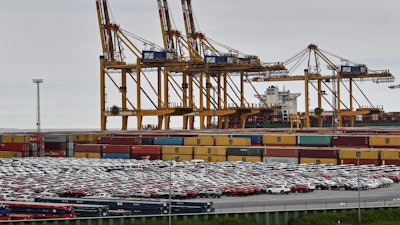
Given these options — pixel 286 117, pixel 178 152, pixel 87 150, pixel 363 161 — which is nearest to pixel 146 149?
pixel 178 152

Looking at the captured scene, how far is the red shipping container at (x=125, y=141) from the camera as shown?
91.2 m

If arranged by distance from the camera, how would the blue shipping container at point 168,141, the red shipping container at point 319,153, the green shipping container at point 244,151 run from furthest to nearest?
the blue shipping container at point 168,141, the green shipping container at point 244,151, the red shipping container at point 319,153

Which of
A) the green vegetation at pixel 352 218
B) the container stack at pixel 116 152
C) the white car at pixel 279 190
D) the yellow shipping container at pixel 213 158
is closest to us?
the green vegetation at pixel 352 218

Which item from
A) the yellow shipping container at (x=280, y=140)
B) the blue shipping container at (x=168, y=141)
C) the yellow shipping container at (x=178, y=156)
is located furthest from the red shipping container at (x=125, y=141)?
the yellow shipping container at (x=280, y=140)

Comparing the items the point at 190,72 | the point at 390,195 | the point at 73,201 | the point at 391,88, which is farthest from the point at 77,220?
the point at 391,88

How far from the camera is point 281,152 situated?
7700 centimetres

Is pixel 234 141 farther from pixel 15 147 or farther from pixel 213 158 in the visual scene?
pixel 15 147

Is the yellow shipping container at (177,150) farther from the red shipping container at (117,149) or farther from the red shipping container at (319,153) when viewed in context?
the red shipping container at (319,153)

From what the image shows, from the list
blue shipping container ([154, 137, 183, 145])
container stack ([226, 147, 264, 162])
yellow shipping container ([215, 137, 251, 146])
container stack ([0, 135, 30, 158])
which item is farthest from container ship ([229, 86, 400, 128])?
container stack ([226, 147, 264, 162])

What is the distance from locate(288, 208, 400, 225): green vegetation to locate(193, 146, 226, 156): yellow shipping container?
37.4 meters

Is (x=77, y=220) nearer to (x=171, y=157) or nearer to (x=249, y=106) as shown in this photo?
(x=171, y=157)

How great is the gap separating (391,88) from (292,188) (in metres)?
119

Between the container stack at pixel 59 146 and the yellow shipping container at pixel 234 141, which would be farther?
the container stack at pixel 59 146

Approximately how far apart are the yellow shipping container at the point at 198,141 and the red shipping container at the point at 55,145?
55.3ft
